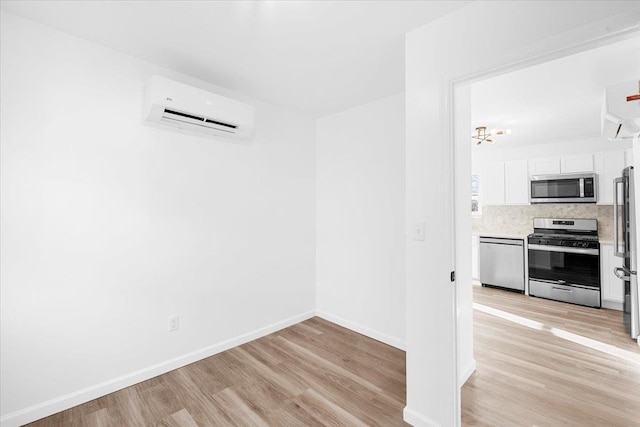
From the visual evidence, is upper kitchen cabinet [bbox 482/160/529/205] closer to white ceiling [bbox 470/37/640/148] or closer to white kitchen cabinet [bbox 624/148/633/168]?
white ceiling [bbox 470/37/640/148]

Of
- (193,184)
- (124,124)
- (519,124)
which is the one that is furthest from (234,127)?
(519,124)

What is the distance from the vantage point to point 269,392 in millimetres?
2102

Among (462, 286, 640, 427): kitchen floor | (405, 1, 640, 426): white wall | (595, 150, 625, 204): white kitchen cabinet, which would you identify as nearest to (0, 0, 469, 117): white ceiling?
(405, 1, 640, 426): white wall

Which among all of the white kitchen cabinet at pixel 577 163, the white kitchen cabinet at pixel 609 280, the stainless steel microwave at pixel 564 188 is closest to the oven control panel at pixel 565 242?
the white kitchen cabinet at pixel 609 280

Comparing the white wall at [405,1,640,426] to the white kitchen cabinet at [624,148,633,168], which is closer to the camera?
the white wall at [405,1,640,426]

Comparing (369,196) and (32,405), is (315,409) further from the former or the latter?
(369,196)

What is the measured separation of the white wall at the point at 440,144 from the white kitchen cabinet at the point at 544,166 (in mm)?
4174

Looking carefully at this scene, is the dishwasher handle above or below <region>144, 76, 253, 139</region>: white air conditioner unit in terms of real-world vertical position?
below

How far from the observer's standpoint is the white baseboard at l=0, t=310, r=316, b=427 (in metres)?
1.74

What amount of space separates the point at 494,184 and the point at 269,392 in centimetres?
510

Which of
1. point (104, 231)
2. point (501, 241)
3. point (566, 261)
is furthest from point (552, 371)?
point (104, 231)

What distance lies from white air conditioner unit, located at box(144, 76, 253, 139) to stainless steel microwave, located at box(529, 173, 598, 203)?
4735 millimetres

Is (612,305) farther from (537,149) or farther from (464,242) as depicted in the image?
(464,242)

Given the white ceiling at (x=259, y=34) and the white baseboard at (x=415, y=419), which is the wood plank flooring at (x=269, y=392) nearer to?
the white baseboard at (x=415, y=419)
